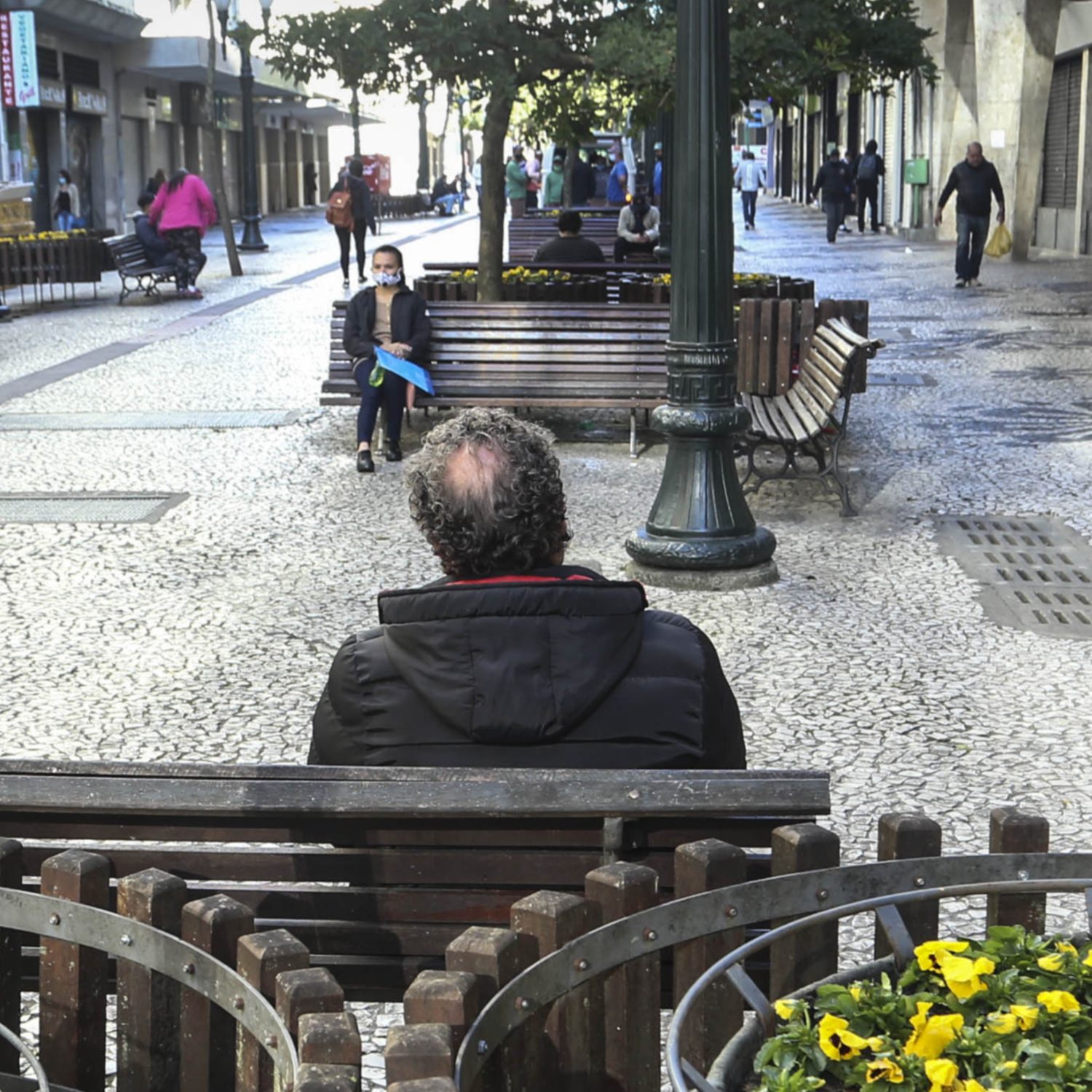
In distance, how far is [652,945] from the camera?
2105mm

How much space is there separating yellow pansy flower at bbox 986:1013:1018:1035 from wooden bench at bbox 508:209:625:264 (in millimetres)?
18498

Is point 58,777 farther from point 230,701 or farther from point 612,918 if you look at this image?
point 230,701

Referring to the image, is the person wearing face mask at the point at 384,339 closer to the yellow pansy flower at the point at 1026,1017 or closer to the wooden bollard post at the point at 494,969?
the wooden bollard post at the point at 494,969

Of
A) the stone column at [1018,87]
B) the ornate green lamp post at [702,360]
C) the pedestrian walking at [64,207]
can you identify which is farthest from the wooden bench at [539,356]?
the pedestrian walking at [64,207]

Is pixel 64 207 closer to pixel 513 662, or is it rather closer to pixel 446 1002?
pixel 513 662

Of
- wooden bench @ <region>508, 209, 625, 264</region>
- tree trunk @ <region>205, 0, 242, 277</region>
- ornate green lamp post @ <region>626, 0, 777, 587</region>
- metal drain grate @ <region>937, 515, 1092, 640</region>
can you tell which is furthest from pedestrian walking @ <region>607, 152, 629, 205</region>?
ornate green lamp post @ <region>626, 0, 777, 587</region>

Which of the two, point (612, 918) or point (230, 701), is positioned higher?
point (612, 918)

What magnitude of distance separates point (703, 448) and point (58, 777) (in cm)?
514

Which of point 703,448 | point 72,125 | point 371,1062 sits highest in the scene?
point 72,125

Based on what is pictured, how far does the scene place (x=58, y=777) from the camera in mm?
2682

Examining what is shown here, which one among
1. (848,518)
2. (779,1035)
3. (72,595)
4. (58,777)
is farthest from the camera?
(848,518)

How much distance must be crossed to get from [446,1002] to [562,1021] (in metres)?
0.32

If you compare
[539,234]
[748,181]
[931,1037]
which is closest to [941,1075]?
[931,1037]

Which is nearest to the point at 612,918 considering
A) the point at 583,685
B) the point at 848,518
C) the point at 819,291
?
the point at 583,685
